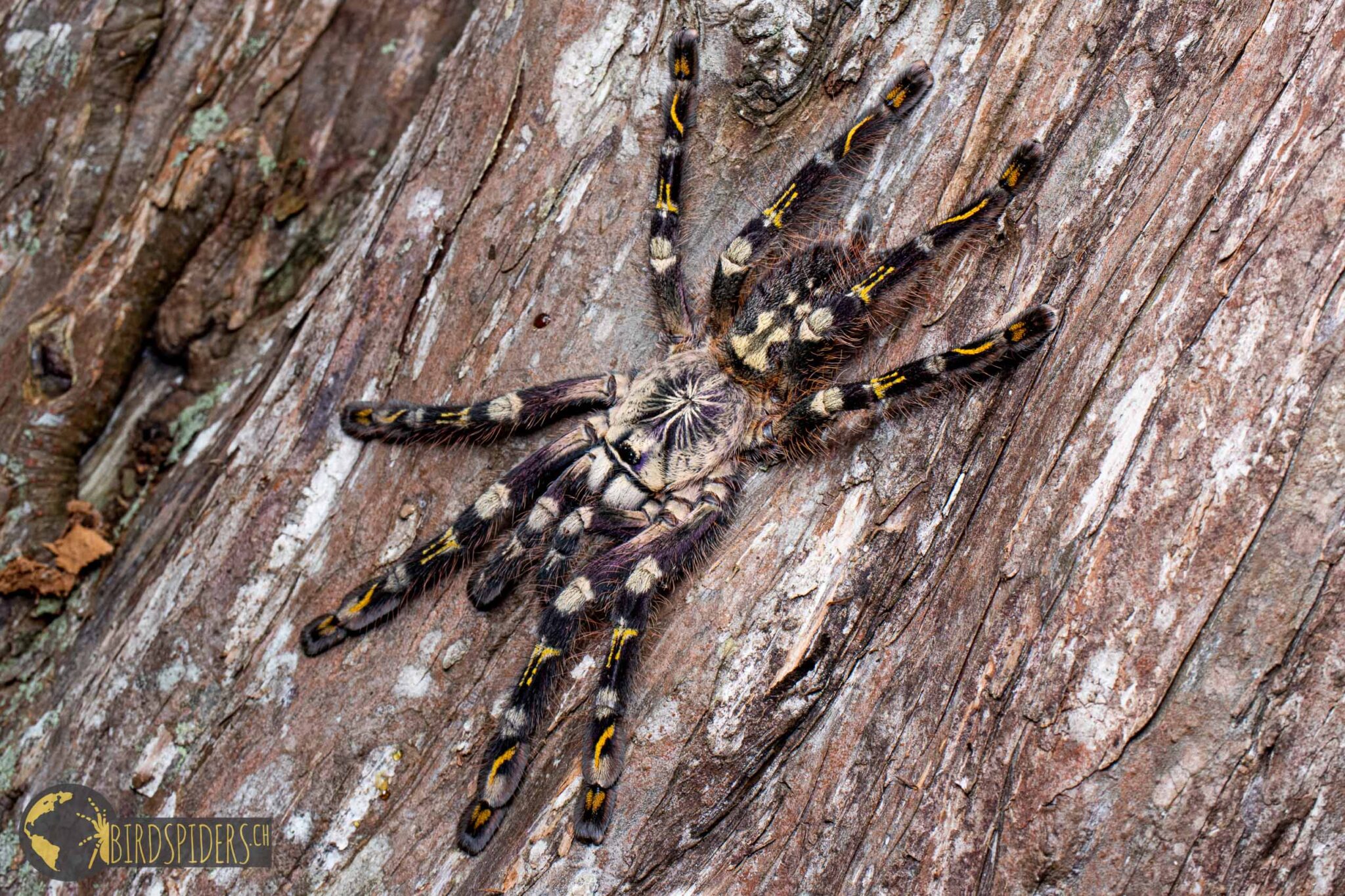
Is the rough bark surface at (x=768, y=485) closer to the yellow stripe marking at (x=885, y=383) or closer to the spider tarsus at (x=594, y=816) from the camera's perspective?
the spider tarsus at (x=594, y=816)

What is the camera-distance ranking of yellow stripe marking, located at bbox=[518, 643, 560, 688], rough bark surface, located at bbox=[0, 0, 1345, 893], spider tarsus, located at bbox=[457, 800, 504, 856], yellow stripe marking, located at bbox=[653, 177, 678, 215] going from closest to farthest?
rough bark surface, located at bbox=[0, 0, 1345, 893]
spider tarsus, located at bbox=[457, 800, 504, 856]
yellow stripe marking, located at bbox=[518, 643, 560, 688]
yellow stripe marking, located at bbox=[653, 177, 678, 215]

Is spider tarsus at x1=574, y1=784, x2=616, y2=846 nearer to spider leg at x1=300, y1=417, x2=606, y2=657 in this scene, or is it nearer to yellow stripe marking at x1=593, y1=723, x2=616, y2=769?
yellow stripe marking at x1=593, y1=723, x2=616, y2=769

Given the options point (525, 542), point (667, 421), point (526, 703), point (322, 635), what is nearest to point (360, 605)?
point (322, 635)

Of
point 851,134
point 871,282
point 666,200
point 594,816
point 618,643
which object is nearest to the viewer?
point 594,816

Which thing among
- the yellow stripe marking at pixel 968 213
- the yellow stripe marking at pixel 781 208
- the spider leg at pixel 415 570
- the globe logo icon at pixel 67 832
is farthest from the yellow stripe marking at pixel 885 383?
the globe logo icon at pixel 67 832

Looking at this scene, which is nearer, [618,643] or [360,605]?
[618,643]

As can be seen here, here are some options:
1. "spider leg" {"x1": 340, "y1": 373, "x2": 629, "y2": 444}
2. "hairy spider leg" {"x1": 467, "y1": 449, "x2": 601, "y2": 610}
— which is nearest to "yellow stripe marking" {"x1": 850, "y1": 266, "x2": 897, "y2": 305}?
"spider leg" {"x1": 340, "y1": 373, "x2": 629, "y2": 444}

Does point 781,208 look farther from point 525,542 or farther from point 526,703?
point 526,703
